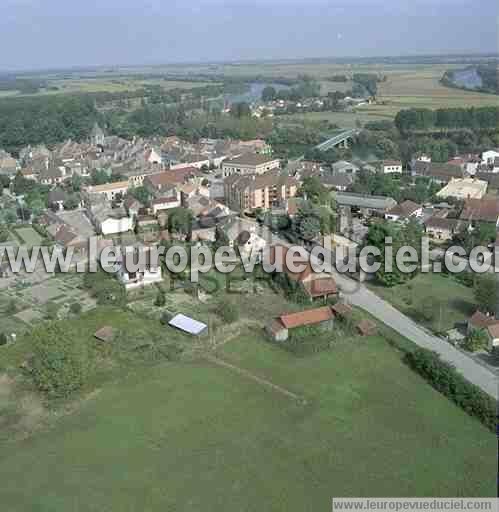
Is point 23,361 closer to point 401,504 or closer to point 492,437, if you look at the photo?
point 401,504

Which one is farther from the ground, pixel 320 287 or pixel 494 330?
pixel 320 287

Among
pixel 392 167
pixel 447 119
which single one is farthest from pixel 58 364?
pixel 447 119

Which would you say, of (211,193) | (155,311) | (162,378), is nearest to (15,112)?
(211,193)

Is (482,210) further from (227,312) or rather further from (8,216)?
(8,216)

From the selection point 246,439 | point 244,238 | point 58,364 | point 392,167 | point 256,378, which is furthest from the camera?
point 392,167

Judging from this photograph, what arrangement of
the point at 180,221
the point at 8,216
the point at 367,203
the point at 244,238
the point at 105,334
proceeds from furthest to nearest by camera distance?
the point at 8,216 < the point at 367,203 < the point at 180,221 < the point at 244,238 < the point at 105,334

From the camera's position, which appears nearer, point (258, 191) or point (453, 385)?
point (453, 385)
